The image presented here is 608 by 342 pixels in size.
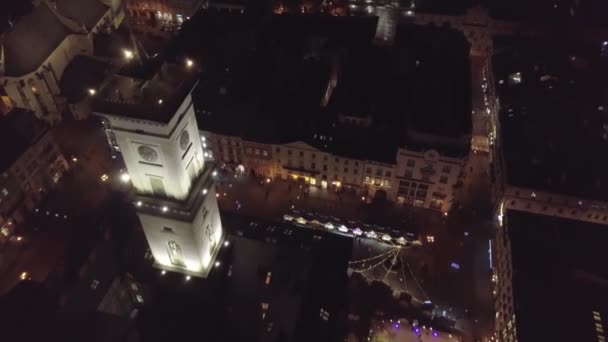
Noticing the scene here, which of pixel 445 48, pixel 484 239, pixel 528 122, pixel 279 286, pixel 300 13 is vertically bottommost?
pixel 279 286

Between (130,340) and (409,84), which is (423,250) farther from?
(130,340)

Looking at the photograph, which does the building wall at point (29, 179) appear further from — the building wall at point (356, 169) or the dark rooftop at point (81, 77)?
the building wall at point (356, 169)

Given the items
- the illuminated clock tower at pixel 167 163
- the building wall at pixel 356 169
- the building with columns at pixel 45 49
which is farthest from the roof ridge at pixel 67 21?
the illuminated clock tower at pixel 167 163

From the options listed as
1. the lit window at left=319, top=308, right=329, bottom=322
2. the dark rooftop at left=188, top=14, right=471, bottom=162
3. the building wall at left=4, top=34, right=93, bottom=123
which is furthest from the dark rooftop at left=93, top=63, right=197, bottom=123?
the building wall at left=4, top=34, right=93, bottom=123

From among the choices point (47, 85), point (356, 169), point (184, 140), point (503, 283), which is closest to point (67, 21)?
point (47, 85)

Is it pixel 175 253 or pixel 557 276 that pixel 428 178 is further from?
pixel 175 253

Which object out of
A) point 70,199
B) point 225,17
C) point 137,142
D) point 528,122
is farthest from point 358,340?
point 225,17
